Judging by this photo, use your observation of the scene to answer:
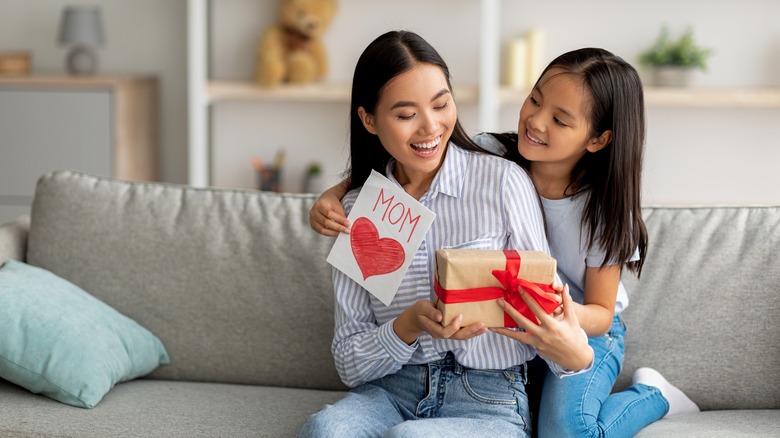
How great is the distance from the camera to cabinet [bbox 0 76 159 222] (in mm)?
3922

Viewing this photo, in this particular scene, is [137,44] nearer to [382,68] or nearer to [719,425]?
[382,68]

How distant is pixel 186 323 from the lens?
2.03 metres

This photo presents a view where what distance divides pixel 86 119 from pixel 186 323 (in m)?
2.18

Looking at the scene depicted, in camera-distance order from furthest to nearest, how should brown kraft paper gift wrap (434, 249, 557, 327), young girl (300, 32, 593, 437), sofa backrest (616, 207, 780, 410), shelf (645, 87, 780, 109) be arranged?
shelf (645, 87, 780, 109)
sofa backrest (616, 207, 780, 410)
young girl (300, 32, 593, 437)
brown kraft paper gift wrap (434, 249, 557, 327)

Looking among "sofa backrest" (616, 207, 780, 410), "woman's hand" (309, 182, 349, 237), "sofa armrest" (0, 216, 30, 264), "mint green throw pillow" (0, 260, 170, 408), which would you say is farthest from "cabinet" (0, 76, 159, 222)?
"sofa backrest" (616, 207, 780, 410)

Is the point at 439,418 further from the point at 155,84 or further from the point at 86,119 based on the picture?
the point at 155,84

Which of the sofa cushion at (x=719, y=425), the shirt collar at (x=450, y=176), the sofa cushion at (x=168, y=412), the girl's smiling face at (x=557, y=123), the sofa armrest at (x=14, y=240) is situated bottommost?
the sofa cushion at (x=168, y=412)

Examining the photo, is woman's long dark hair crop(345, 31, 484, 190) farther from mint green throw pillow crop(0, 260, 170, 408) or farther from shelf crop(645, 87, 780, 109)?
shelf crop(645, 87, 780, 109)

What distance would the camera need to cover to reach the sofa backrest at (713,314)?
1883 mm

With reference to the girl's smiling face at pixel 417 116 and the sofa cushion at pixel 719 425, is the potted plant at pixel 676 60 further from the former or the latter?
the girl's smiling face at pixel 417 116

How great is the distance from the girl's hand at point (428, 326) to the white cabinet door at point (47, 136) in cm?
270

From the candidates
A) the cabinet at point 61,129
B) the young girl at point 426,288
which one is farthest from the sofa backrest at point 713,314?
the cabinet at point 61,129

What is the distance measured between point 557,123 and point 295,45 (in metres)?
2.64

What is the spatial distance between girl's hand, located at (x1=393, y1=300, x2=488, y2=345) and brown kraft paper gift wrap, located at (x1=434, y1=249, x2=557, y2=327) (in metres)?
0.01
